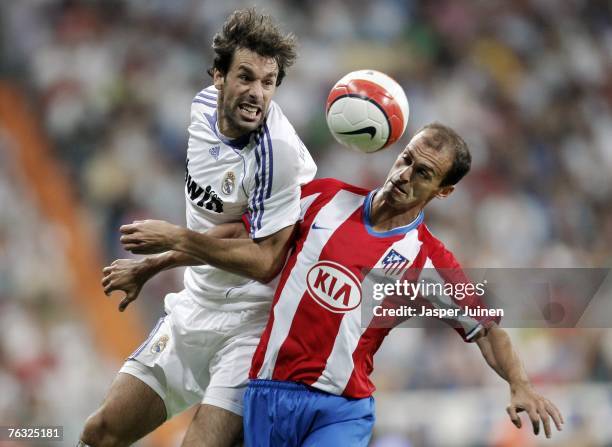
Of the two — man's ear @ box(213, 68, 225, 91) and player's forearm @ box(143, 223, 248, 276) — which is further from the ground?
man's ear @ box(213, 68, 225, 91)

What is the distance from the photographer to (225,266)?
3.74 meters

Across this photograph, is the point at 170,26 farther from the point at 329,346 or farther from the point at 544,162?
the point at 329,346

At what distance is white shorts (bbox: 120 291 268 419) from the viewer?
4.03 meters

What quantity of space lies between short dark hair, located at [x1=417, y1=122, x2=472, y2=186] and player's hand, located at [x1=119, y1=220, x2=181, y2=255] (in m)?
1.15

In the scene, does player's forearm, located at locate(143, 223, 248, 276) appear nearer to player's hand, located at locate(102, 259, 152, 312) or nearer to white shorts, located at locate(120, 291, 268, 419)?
player's hand, located at locate(102, 259, 152, 312)

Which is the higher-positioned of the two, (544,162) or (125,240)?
(544,162)

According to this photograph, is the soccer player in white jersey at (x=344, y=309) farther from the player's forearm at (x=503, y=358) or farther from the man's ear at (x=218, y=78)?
the man's ear at (x=218, y=78)

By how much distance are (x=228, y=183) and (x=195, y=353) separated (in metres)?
0.78

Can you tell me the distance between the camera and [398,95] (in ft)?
13.2

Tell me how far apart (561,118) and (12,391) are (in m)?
6.36

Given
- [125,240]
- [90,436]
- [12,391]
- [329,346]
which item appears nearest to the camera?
[125,240]

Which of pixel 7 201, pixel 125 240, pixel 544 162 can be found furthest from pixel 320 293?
pixel 544 162

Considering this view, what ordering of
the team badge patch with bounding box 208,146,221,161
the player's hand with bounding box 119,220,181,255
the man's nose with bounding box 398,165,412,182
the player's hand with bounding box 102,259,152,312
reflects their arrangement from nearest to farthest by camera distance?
the player's hand with bounding box 119,220,181,255, the player's hand with bounding box 102,259,152,312, the man's nose with bounding box 398,165,412,182, the team badge patch with bounding box 208,146,221,161

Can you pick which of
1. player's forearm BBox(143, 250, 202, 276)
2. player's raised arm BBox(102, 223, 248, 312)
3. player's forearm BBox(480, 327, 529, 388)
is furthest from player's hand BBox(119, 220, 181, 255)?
player's forearm BBox(480, 327, 529, 388)
